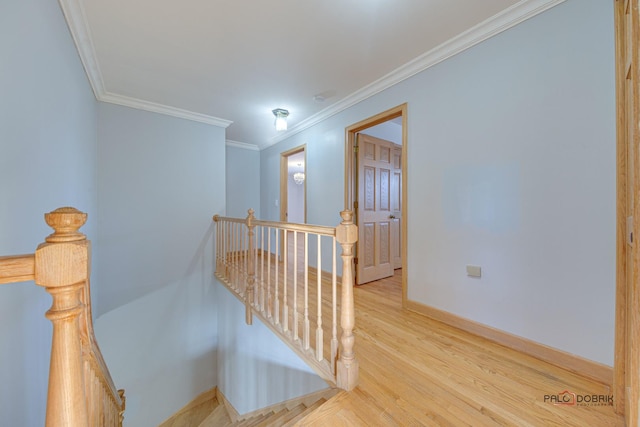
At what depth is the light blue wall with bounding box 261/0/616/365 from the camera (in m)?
1.42

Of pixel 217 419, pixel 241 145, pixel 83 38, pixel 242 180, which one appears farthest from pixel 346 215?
pixel 241 145

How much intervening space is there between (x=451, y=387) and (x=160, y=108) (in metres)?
Result: 4.05

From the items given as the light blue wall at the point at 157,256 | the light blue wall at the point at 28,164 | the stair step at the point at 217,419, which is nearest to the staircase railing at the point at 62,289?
the light blue wall at the point at 28,164

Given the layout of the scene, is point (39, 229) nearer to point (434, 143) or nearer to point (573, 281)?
point (434, 143)

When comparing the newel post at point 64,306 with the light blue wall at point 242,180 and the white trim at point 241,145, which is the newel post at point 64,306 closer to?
the light blue wall at point 242,180

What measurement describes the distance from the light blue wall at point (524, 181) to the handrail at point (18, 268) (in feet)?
7.47

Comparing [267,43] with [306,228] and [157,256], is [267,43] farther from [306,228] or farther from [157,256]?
[157,256]

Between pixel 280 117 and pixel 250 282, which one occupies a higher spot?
pixel 280 117

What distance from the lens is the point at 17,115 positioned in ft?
3.72

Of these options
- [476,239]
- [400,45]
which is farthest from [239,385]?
[400,45]

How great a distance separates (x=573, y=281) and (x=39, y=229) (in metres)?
3.17

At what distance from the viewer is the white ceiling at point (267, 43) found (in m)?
1.65

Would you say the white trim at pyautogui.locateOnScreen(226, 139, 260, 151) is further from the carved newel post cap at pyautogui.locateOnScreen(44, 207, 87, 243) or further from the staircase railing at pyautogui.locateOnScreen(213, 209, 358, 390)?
the carved newel post cap at pyautogui.locateOnScreen(44, 207, 87, 243)

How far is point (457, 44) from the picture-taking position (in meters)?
1.96
